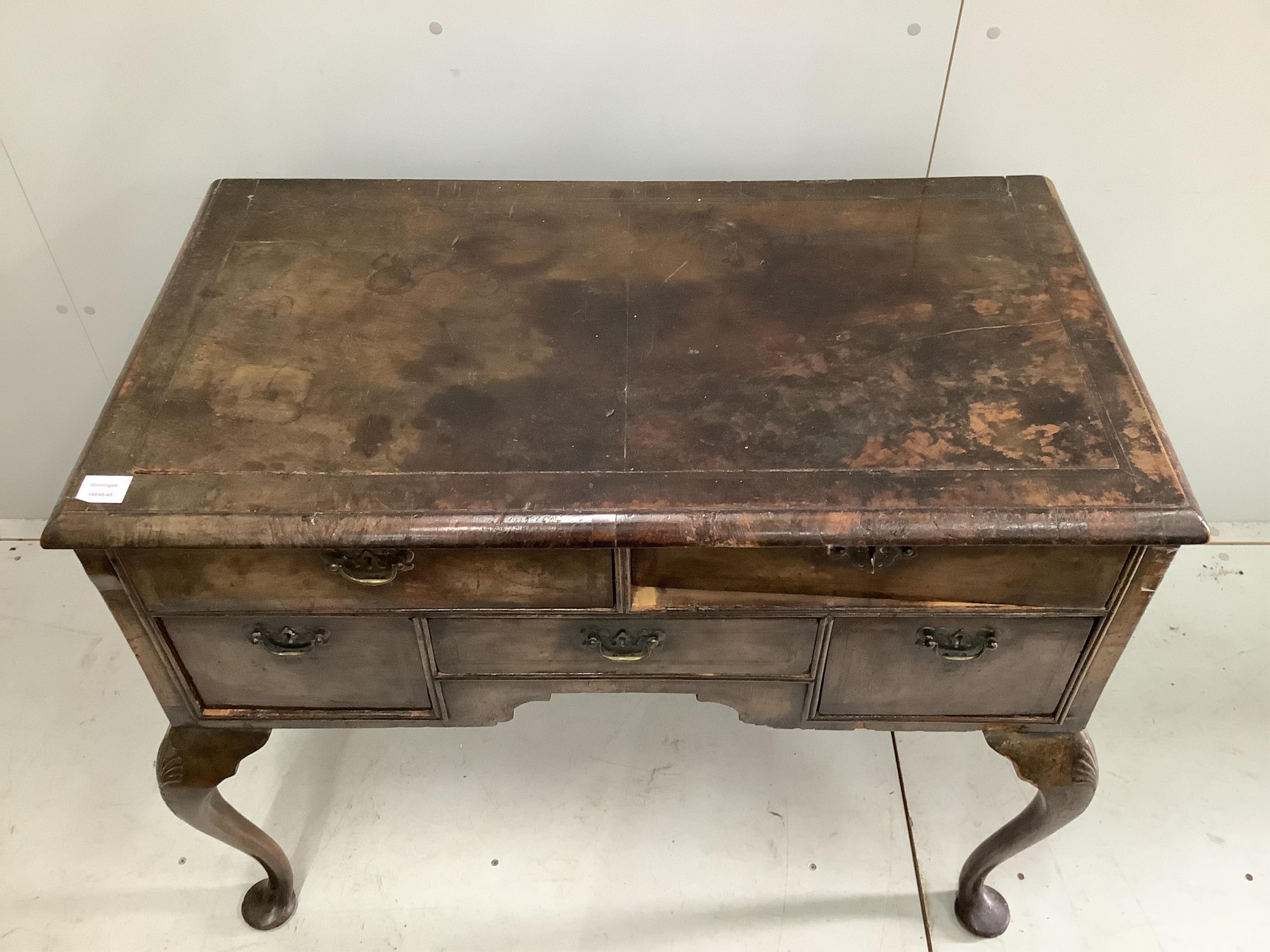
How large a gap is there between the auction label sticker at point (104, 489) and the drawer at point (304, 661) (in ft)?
0.60

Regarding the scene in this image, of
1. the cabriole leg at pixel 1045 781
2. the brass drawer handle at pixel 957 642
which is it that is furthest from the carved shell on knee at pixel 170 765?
the cabriole leg at pixel 1045 781

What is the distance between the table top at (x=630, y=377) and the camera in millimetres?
1062

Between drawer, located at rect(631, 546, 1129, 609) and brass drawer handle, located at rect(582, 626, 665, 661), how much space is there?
65 mm

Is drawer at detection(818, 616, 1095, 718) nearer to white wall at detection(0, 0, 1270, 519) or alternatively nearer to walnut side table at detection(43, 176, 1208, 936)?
walnut side table at detection(43, 176, 1208, 936)

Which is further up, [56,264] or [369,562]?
[369,562]

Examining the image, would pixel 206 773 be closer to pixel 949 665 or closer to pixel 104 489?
pixel 104 489

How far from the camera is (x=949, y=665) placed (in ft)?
4.13

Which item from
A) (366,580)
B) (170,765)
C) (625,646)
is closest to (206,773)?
(170,765)

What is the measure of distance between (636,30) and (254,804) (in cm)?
150

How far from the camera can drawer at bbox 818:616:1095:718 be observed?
47.4 inches

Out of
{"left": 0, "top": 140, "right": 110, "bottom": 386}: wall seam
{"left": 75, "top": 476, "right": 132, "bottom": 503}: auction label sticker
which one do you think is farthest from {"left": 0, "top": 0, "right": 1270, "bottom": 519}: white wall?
{"left": 75, "top": 476, "right": 132, "bottom": 503}: auction label sticker

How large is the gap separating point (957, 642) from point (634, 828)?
815mm

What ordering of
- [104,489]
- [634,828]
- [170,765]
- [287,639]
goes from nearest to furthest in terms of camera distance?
[104,489] < [287,639] < [170,765] < [634,828]

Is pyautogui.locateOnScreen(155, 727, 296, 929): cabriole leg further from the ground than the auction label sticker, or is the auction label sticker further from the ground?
the auction label sticker
